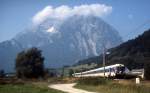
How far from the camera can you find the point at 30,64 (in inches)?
4646

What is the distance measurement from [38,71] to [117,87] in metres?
79.5

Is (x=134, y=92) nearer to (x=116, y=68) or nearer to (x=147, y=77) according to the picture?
(x=116, y=68)

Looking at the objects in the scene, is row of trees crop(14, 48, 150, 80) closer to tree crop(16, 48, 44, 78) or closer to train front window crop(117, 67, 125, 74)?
tree crop(16, 48, 44, 78)

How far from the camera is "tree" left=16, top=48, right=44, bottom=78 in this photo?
117831mm

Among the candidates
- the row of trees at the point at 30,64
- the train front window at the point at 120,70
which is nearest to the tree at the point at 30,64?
the row of trees at the point at 30,64

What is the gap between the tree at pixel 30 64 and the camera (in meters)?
118

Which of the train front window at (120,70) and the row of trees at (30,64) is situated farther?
the row of trees at (30,64)

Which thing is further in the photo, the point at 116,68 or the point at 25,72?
the point at 25,72

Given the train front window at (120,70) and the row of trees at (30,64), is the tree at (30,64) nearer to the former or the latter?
the row of trees at (30,64)

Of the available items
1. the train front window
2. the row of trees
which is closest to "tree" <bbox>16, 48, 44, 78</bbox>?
the row of trees

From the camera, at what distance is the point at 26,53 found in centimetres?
12250

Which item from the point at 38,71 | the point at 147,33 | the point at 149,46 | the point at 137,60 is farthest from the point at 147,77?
the point at 147,33

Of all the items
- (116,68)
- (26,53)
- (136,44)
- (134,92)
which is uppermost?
(136,44)

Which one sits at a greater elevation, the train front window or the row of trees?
the row of trees
